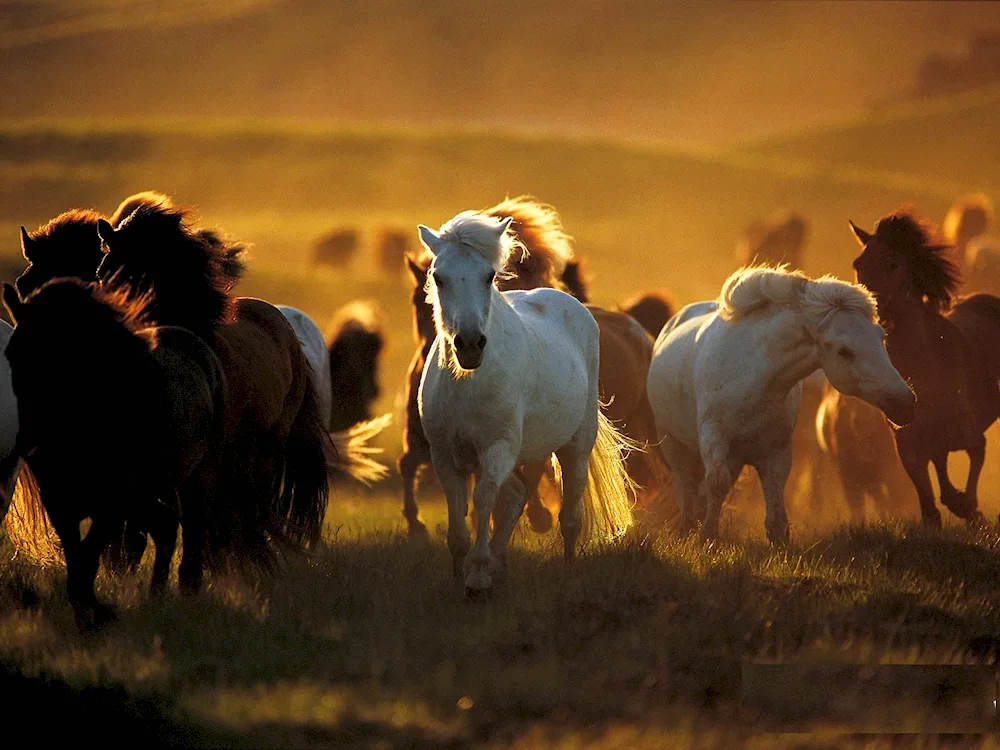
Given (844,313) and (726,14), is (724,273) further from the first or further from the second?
(726,14)

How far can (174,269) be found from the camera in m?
7.06

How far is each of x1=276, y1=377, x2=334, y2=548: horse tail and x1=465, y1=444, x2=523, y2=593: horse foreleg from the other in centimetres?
185

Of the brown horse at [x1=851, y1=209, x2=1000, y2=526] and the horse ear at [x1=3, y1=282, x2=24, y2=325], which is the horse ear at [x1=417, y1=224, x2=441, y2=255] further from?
the brown horse at [x1=851, y1=209, x2=1000, y2=526]

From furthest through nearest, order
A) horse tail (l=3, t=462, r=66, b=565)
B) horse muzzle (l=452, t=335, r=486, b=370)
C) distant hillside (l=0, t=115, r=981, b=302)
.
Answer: distant hillside (l=0, t=115, r=981, b=302), horse tail (l=3, t=462, r=66, b=565), horse muzzle (l=452, t=335, r=486, b=370)

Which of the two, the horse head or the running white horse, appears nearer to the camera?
the horse head

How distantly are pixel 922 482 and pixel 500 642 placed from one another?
4627 mm

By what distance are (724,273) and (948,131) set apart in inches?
1498

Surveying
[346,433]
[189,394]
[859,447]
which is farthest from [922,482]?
[189,394]

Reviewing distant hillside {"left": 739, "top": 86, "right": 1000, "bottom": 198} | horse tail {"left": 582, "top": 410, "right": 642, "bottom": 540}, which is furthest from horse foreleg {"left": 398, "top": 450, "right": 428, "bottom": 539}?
distant hillside {"left": 739, "top": 86, "right": 1000, "bottom": 198}

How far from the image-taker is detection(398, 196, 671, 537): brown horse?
10.4m

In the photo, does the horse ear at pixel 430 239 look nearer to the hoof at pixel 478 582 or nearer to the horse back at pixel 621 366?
the hoof at pixel 478 582

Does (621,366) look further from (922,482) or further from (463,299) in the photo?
(463,299)

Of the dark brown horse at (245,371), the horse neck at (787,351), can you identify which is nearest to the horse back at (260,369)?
the dark brown horse at (245,371)

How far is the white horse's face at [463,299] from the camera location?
6516 mm
